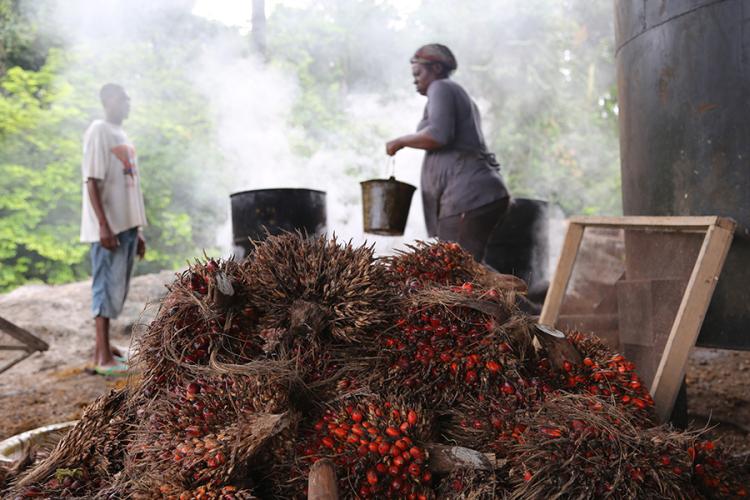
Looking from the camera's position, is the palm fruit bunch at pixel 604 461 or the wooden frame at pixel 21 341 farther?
the wooden frame at pixel 21 341

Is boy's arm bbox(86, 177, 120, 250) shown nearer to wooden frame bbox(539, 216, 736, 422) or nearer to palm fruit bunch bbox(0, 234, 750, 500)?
palm fruit bunch bbox(0, 234, 750, 500)

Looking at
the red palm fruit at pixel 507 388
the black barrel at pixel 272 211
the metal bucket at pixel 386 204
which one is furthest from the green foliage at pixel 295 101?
the red palm fruit at pixel 507 388

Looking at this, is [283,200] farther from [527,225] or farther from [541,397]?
[541,397]

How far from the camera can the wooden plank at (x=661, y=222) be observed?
9.23ft

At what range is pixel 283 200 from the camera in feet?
18.7

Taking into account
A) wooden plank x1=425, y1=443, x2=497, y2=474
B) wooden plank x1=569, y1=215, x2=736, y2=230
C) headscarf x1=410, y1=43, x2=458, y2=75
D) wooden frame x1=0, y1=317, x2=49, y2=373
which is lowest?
wooden frame x1=0, y1=317, x2=49, y2=373

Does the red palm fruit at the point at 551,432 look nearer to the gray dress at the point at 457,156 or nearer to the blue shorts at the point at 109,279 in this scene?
the gray dress at the point at 457,156

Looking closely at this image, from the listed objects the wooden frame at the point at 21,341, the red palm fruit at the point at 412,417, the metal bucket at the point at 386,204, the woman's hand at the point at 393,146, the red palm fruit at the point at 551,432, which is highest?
the woman's hand at the point at 393,146

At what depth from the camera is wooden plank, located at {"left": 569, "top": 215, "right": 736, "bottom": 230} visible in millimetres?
2812

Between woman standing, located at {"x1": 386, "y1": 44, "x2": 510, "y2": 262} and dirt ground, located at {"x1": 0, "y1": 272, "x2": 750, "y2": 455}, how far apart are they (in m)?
2.12

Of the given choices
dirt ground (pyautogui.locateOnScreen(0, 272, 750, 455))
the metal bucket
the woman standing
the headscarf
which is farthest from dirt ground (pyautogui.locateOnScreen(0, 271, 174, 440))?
the headscarf

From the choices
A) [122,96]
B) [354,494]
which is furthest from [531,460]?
[122,96]

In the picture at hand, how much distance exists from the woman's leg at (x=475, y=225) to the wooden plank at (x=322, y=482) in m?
3.46

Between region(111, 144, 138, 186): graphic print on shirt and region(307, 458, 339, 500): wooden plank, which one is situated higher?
region(111, 144, 138, 186): graphic print on shirt
